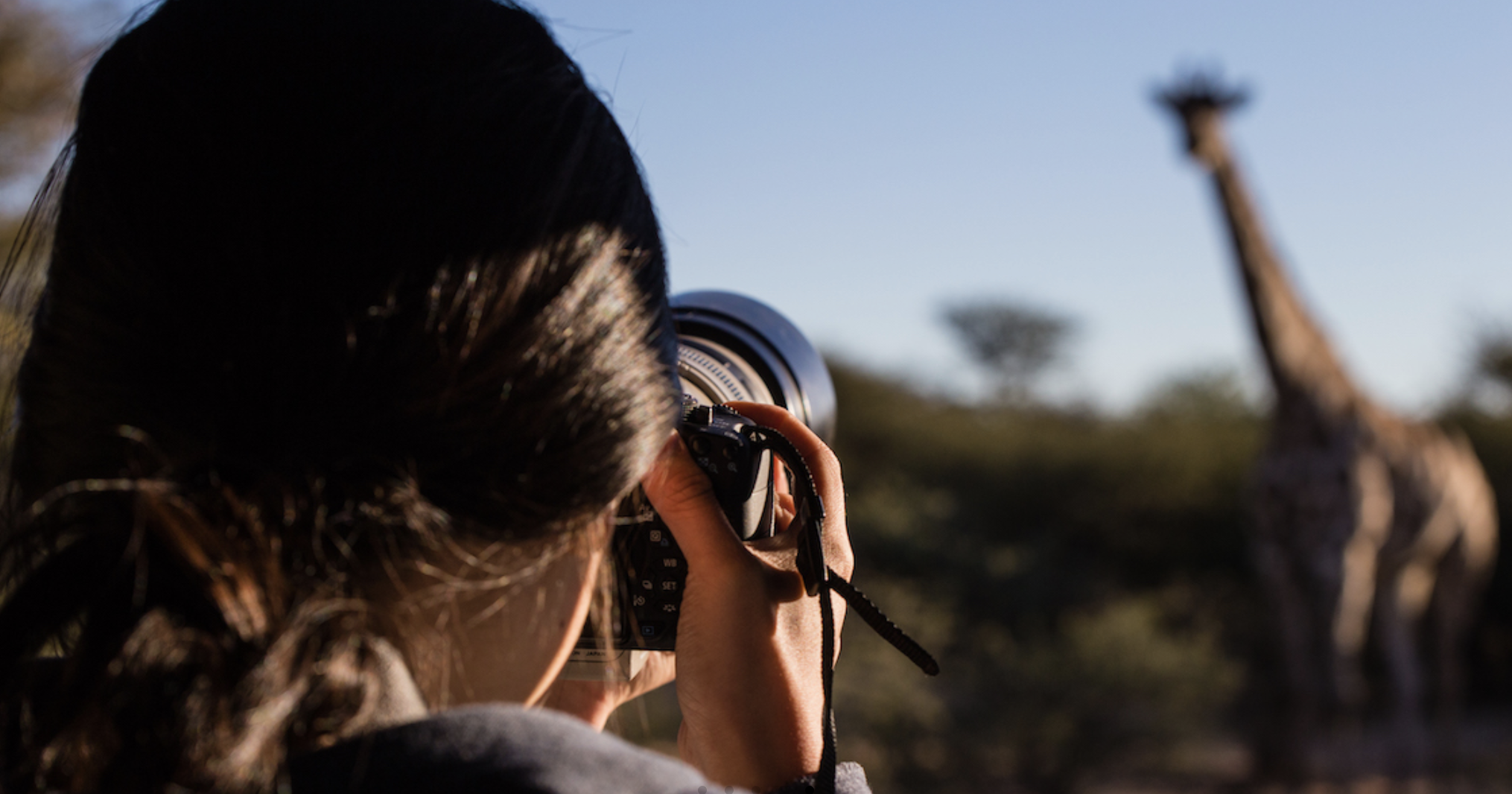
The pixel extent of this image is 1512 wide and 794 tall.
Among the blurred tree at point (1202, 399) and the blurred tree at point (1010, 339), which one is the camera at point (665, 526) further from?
the blurred tree at point (1010, 339)

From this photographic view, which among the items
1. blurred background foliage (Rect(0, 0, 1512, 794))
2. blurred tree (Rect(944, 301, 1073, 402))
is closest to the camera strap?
blurred background foliage (Rect(0, 0, 1512, 794))

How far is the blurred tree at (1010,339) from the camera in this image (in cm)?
1572

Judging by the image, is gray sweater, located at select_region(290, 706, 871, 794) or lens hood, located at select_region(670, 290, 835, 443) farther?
lens hood, located at select_region(670, 290, 835, 443)

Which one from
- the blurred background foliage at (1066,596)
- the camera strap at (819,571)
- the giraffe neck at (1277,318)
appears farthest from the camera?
the blurred background foliage at (1066,596)

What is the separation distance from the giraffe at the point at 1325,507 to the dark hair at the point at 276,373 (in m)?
4.02

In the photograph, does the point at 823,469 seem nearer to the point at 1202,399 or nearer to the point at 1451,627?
the point at 1451,627

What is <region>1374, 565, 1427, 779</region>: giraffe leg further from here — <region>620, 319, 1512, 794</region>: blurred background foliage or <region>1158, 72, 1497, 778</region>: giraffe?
<region>620, 319, 1512, 794</region>: blurred background foliage

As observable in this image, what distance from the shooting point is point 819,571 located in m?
0.63

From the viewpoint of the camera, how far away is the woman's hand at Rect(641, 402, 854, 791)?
619 mm

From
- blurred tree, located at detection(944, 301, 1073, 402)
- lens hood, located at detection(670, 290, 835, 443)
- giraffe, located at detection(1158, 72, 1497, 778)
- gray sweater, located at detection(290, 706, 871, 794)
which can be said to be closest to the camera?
gray sweater, located at detection(290, 706, 871, 794)

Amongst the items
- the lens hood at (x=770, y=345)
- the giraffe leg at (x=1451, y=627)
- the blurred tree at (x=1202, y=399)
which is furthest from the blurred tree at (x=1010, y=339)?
the lens hood at (x=770, y=345)

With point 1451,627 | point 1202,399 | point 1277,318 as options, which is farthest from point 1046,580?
point 1202,399

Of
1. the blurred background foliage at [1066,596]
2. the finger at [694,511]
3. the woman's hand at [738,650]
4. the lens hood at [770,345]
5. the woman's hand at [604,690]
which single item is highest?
the lens hood at [770,345]

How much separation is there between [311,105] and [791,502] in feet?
1.27
